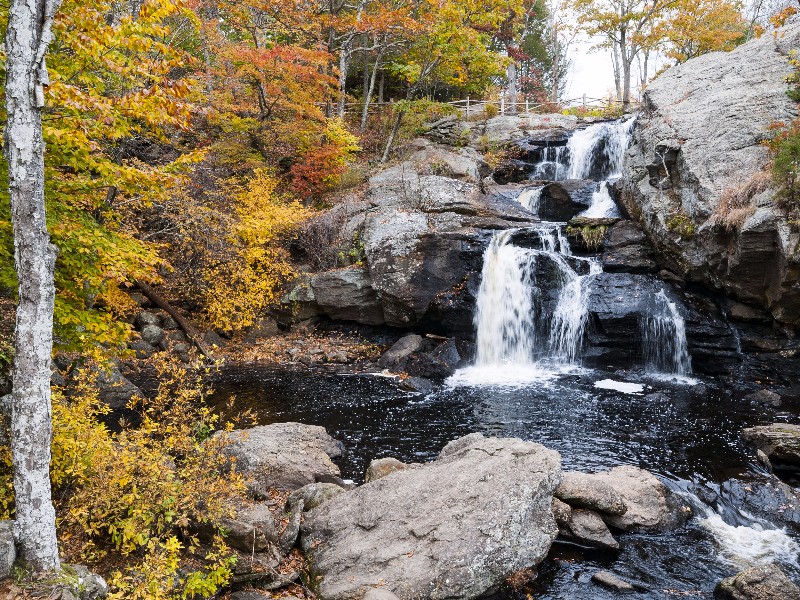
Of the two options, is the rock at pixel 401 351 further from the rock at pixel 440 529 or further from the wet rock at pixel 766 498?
the wet rock at pixel 766 498

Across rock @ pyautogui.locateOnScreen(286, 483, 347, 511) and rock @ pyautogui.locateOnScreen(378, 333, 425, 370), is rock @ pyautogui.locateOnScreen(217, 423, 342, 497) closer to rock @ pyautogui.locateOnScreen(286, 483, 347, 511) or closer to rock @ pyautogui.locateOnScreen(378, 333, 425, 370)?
rock @ pyautogui.locateOnScreen(286, 483, 347, 511)

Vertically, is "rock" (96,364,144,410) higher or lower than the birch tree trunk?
lower

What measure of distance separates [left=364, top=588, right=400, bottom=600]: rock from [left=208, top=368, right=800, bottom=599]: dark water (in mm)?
1528

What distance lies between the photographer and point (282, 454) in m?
8.59

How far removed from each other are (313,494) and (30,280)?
4.63m

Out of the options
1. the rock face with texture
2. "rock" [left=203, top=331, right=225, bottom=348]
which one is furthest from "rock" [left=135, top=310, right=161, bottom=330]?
the rock face with texture

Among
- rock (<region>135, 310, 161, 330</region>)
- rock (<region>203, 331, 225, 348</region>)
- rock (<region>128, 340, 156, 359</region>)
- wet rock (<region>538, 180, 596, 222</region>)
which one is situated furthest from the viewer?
wet rock (<region>538, 180, 596, 222</region>)

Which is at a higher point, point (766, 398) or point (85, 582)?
point (85, 582)

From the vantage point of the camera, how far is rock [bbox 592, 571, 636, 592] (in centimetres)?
Answer: 607

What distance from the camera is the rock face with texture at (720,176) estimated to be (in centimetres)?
1267

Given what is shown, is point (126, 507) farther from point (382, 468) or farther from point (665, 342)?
point (665, 342)

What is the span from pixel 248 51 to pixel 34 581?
1735 cm

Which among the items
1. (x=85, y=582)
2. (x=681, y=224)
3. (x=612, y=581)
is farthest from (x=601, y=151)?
(x=85, y=582)

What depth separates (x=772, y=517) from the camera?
7.40 m
